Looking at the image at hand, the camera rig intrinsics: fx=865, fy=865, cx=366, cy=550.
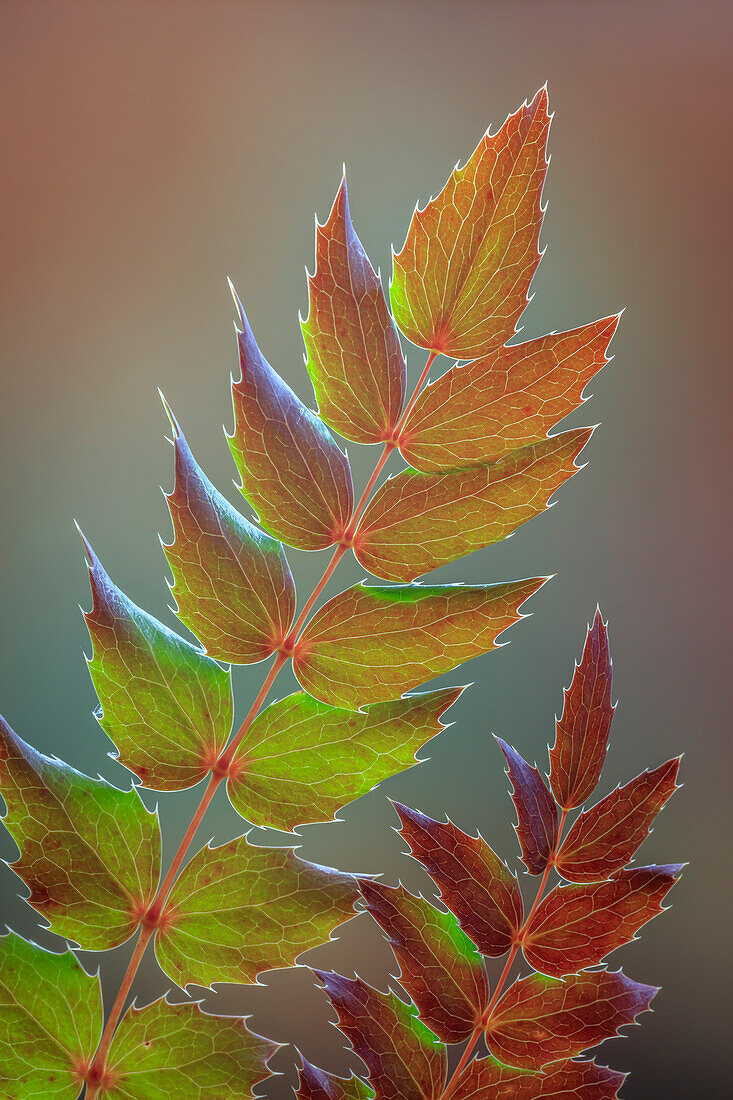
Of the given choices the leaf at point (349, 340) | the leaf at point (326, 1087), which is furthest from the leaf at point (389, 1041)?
the leaf at point (349, 340)

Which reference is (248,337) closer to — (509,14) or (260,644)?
(260,644)

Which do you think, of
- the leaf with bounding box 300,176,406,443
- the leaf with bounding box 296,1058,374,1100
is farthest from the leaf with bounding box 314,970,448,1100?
the leaf with bounding box 300,176,406,443

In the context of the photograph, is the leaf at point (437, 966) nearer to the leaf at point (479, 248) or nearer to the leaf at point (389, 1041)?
the leaf at point (389, 1041)

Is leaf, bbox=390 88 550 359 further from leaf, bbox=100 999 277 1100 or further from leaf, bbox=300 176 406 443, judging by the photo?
leaf, bbox=100 999 277 1100

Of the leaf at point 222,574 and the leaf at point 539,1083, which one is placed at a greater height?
the leaf at point 222,574

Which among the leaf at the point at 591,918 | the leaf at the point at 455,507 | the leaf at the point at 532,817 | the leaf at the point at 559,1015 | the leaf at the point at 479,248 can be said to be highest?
the leaf at the point at 479,248

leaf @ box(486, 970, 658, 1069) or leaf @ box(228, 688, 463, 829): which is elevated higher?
leaf @ box(228, 688, 463, 829)

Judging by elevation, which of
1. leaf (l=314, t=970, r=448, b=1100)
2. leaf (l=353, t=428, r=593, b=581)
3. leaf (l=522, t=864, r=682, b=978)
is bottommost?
leaf (l=314, t=970, r=448, b=1100)

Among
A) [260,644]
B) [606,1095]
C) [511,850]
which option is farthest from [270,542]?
[511,850]
